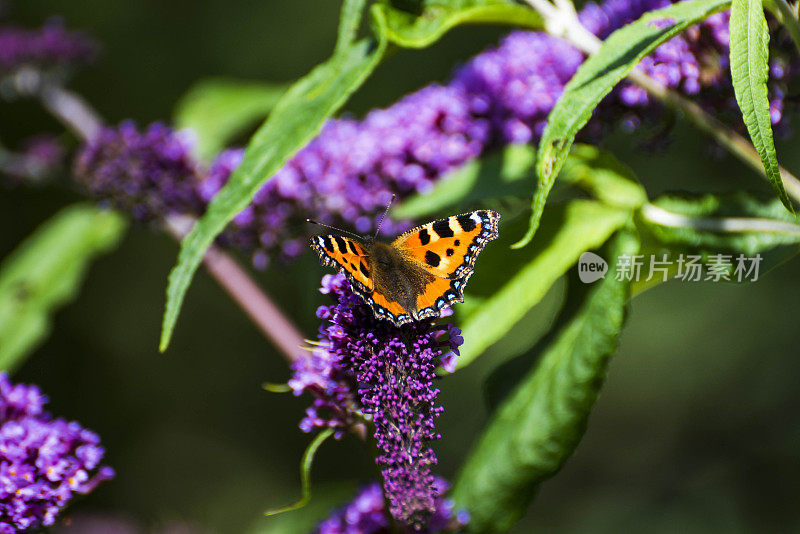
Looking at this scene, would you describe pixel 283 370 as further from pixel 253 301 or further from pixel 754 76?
pixel 754 76

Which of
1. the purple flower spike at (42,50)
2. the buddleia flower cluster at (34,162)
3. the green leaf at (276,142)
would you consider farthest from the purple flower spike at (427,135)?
the purple flower spike at (42,50)

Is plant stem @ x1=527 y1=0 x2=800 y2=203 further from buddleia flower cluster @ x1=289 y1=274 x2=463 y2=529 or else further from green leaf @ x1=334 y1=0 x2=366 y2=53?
buddleia flower cluster @ x1=289 y1=274 x2=463 y2=529

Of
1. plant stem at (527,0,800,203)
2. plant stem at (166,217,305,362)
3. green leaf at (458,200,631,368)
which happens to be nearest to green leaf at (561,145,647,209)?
green leaf at (458,200,631,368)

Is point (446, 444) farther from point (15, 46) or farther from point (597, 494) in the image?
point (15, 46)

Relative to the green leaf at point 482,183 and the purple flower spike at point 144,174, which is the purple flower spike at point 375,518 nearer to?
the green leaf at point 482,183

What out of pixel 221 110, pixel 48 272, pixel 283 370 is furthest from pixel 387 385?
pixel 283 370
